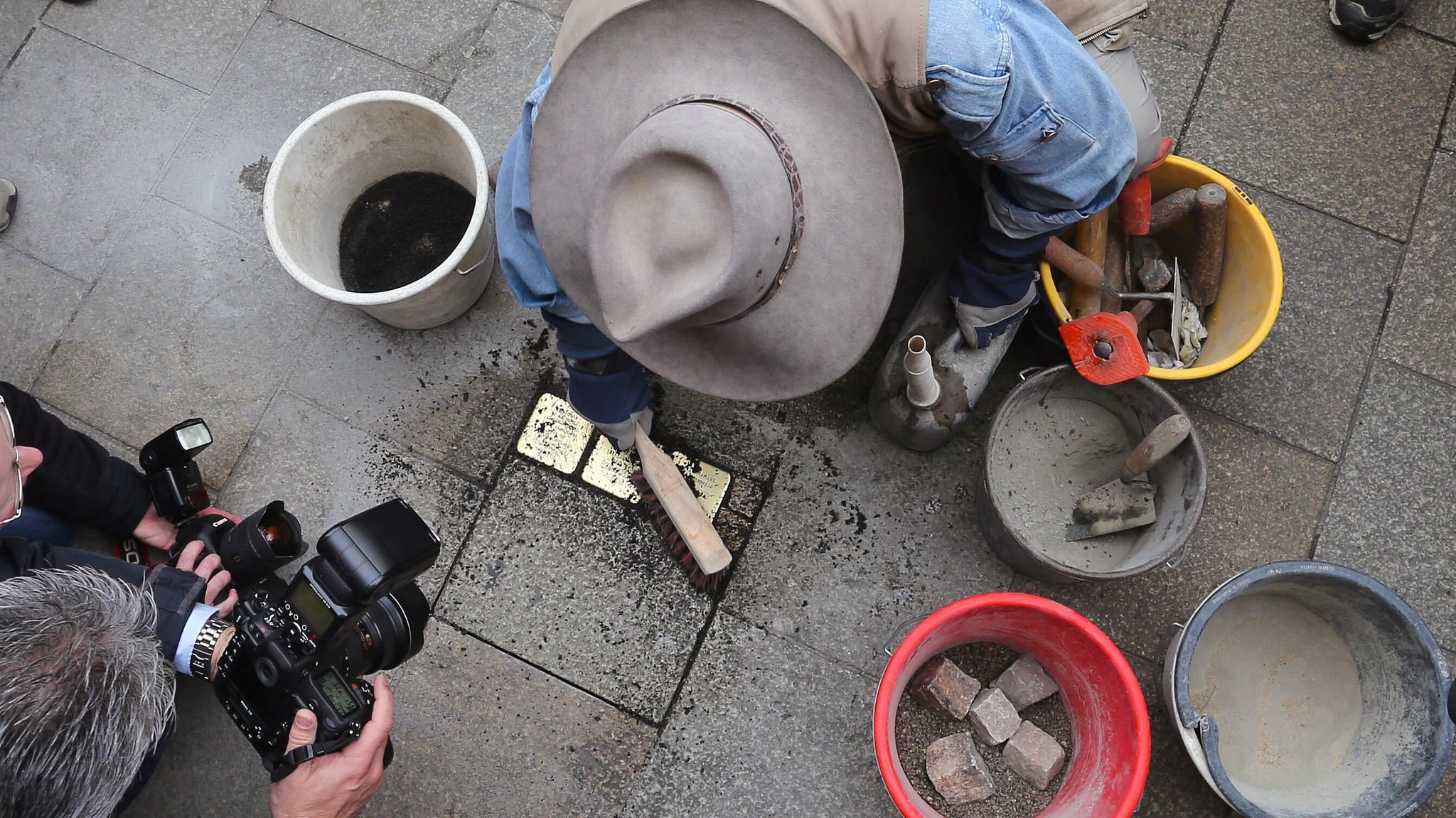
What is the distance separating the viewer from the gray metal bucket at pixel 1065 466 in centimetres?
195

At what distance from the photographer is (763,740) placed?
7.13 feet

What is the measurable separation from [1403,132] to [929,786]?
221 cm

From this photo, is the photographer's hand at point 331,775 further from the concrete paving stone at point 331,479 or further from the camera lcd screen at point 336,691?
the concrete paving stone at point 331,479

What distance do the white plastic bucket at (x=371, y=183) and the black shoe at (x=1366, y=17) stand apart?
238 centimetres

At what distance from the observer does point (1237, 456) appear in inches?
90.3

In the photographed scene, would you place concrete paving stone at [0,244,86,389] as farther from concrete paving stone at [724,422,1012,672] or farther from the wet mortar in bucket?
the wet mortar in bucket

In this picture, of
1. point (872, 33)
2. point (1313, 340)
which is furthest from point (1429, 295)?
point (872, 33)

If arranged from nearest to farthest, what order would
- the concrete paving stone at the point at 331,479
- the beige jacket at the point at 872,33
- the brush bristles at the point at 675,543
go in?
1. the beige jacket at the point at 872,33
2. the brush bristles at the point at 675,543
3. the concrete paving stone at the point at 331,479

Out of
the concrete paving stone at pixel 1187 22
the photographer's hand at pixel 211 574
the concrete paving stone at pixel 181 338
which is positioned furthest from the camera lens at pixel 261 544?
the concrete paving stone at pixel 1187 22

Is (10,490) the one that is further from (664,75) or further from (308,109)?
(664,75)

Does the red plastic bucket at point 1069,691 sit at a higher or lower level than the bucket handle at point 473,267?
lower

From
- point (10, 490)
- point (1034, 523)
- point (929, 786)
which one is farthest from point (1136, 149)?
point (10, 490)

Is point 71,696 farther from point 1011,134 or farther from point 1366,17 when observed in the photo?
point 1366,17

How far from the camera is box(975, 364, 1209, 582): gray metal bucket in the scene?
1945 millimetres
